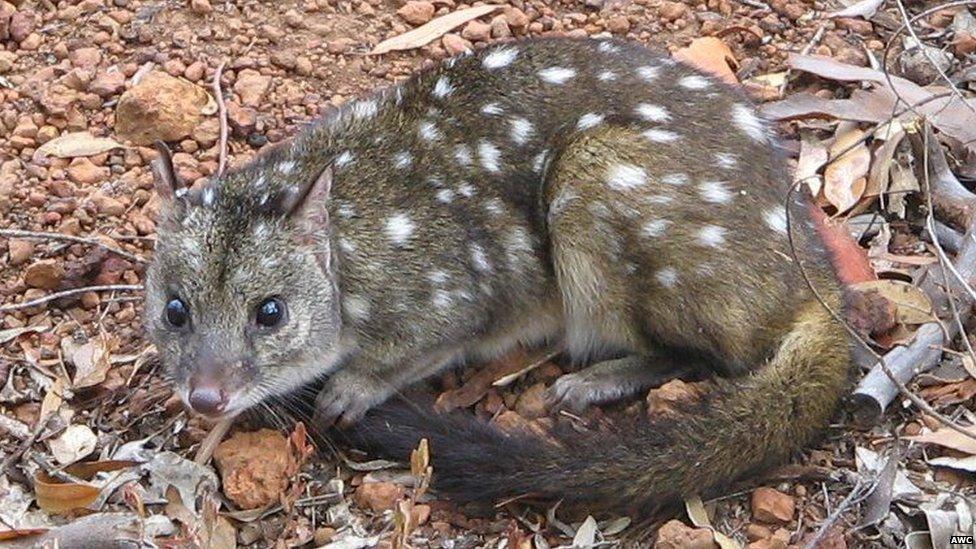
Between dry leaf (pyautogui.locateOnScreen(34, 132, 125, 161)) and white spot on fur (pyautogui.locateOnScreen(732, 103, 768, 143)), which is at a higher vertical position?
white spot on fur (pyautogui.locateOnScreen(732, 103, 768, 143))

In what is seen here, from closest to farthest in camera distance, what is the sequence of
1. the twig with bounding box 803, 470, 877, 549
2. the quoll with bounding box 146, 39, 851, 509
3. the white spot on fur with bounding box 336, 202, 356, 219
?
the twig with bounding box 803, 470, 877, 549, the quoll with bounding box 146, 39, 851, 509, the white spot on fur with bounding box 336, 202, 356, 219

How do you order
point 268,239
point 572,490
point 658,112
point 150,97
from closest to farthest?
point 572,490
point 268,239
point 658,112
point 150,97

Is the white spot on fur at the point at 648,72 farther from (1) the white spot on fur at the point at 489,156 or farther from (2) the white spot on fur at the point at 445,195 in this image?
(2) the white spot on fur at the point at 445,195

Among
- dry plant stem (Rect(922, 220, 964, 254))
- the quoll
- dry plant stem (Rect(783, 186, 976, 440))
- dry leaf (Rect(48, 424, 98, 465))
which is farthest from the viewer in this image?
dry plant stem (Rect(922, 220, 964, 254))

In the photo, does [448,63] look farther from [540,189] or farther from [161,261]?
[161,261]

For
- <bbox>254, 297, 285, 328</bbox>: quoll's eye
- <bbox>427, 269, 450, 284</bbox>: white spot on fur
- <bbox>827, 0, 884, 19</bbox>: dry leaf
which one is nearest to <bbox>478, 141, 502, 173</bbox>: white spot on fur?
<bbox>427, 269, 450, 284</bbox>: white spot on fur

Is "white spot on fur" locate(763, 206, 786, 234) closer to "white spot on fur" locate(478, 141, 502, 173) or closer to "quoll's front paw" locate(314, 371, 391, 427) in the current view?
"white spot on fur" locate(478, 141, 502, 173)

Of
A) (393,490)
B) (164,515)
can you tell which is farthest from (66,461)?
(393,490)
